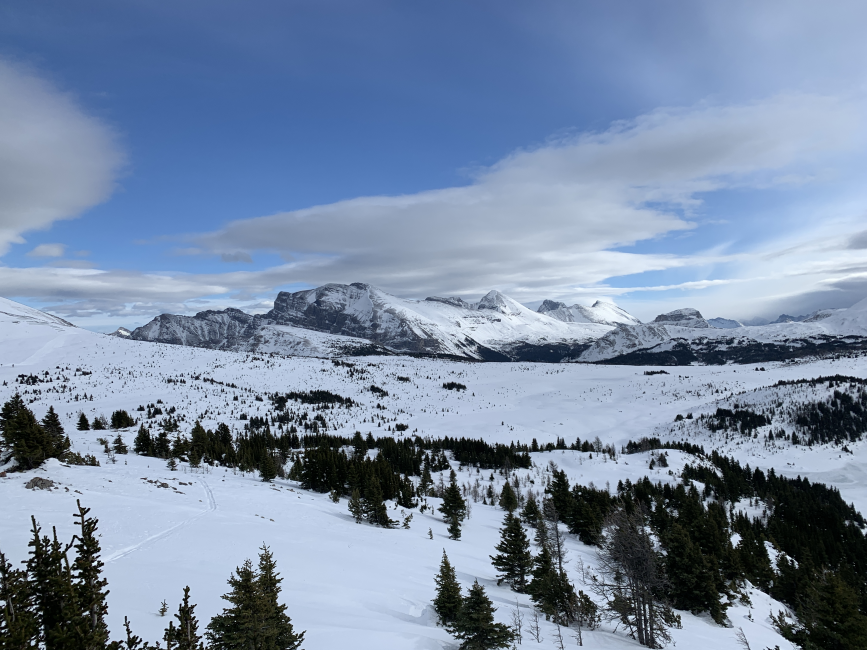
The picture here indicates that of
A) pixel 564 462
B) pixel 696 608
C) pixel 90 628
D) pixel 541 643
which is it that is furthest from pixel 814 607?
pixel 564 462

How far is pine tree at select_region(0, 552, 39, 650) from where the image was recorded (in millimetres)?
7094

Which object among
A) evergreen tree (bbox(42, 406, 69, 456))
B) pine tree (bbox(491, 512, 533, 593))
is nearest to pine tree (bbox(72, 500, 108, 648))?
pine tree (bbox(491, 512, 533, 593))

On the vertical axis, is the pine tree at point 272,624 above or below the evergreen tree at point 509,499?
above

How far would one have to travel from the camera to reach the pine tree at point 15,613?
709 cm

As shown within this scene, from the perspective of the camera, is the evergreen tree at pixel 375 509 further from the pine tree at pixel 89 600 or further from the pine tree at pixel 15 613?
the pine tree at pixel 15 613

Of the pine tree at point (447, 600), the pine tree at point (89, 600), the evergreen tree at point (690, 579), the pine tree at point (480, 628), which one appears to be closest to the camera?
the pine tree at point (89, 600)

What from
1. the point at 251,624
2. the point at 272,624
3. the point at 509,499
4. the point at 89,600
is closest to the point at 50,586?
the point at 89,600

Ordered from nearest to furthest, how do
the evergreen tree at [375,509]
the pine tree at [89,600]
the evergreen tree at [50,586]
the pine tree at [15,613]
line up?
the pine tree at [15,613] → the pine tree at [89,600] → the evergreen tree at [50,586] → the evergreen tree at [375,509]

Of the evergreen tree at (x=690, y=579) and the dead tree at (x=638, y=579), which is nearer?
the dead tree at (x=638, y=579)

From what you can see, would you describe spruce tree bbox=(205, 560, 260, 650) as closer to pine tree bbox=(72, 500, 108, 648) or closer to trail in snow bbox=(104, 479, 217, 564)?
pine tree bbox=(72, 500, 108, 648)

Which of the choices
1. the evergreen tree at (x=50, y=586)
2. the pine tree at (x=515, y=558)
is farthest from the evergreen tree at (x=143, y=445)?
the evergreen tree at (x=50, y=586)

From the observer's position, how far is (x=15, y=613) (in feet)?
26.0

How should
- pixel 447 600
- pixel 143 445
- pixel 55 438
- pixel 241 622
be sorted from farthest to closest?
1. pixel 143 445
2. pixel 55 438
3. pixel 447 600
4. pixel 241 622

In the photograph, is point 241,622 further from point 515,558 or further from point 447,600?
point 515,558
